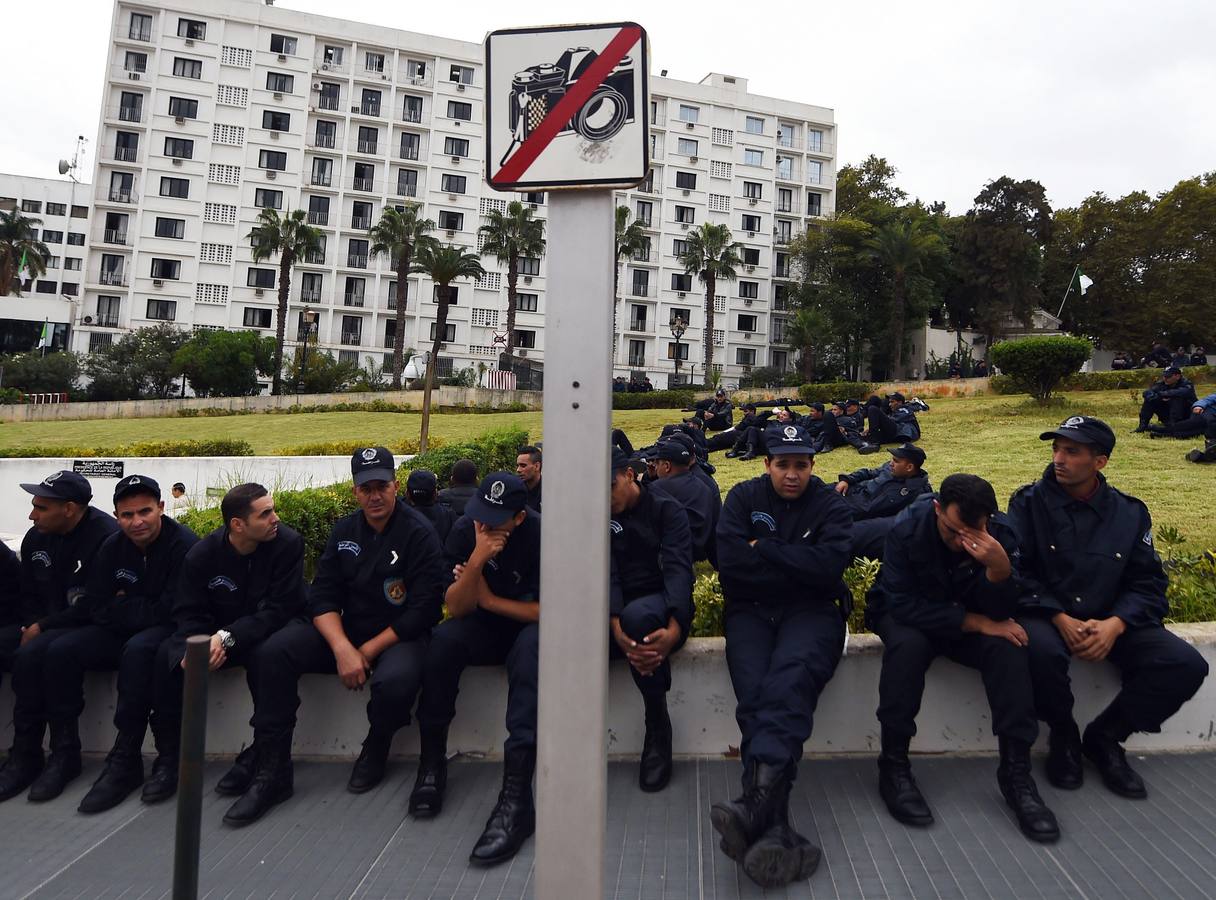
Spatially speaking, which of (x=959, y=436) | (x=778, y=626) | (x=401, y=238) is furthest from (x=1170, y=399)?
(x=401, y=238)

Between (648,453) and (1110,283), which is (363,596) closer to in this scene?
(648,453)

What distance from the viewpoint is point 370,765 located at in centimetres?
378

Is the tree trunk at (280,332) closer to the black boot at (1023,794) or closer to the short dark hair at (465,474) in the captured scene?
the short dark hair at (465,474)

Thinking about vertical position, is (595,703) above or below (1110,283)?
below

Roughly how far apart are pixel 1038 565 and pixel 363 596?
329 cm

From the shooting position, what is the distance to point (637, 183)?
6.26ft

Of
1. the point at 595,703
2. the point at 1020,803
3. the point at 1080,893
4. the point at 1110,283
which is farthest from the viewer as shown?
the point at 1110,283

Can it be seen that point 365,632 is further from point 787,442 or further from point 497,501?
point 787,442

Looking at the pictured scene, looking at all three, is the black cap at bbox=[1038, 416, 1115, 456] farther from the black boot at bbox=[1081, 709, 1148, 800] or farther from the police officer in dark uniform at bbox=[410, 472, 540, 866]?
the police officer in dark uniform at bbox=[410, 472, 540, 866]

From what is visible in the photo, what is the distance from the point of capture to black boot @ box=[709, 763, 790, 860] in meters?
2.89

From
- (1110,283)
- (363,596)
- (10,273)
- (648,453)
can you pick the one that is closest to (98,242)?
(10,273)

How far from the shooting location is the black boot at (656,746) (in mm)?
3666

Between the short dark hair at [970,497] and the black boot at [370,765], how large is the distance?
9.18 feet

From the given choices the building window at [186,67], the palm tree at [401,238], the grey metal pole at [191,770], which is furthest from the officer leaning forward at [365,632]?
the building window at [186,67]
